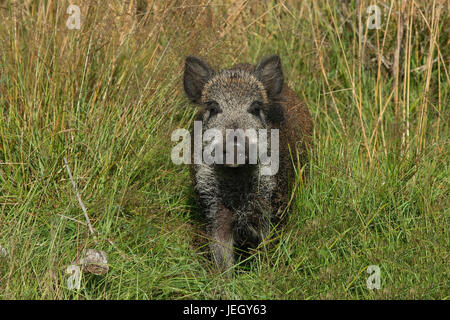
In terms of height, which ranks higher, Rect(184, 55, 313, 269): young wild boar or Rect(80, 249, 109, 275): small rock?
Rect(184, 55, 313, 269): young wild boar

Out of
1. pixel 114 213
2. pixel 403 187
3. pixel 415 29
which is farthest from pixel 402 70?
pixel 114 213

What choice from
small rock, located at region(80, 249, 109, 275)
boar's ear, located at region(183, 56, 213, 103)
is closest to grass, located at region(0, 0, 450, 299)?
small rock, located at region(80, 249, 109, 275)

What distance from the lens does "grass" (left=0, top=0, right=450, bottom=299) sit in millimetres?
3721

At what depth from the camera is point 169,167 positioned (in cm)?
503

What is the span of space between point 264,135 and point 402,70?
2188mm

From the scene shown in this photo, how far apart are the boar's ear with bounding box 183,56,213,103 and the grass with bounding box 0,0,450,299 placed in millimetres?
376

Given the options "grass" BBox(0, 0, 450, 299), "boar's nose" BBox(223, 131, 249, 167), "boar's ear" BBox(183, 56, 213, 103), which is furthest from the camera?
"boar's ear" BBox(183, 56, 213, 103)

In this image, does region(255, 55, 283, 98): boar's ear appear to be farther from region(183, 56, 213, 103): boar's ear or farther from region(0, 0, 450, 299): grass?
region(0, 0, 450, 299): grass

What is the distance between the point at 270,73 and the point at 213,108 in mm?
588

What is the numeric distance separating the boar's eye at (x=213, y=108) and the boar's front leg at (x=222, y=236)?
0.67m

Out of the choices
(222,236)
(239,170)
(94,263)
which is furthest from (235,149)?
(94,263)

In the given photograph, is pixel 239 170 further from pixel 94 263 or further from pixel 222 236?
pixel 94 263

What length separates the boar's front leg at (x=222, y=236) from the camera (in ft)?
14.1

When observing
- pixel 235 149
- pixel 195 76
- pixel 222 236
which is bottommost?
pixel 222 236
